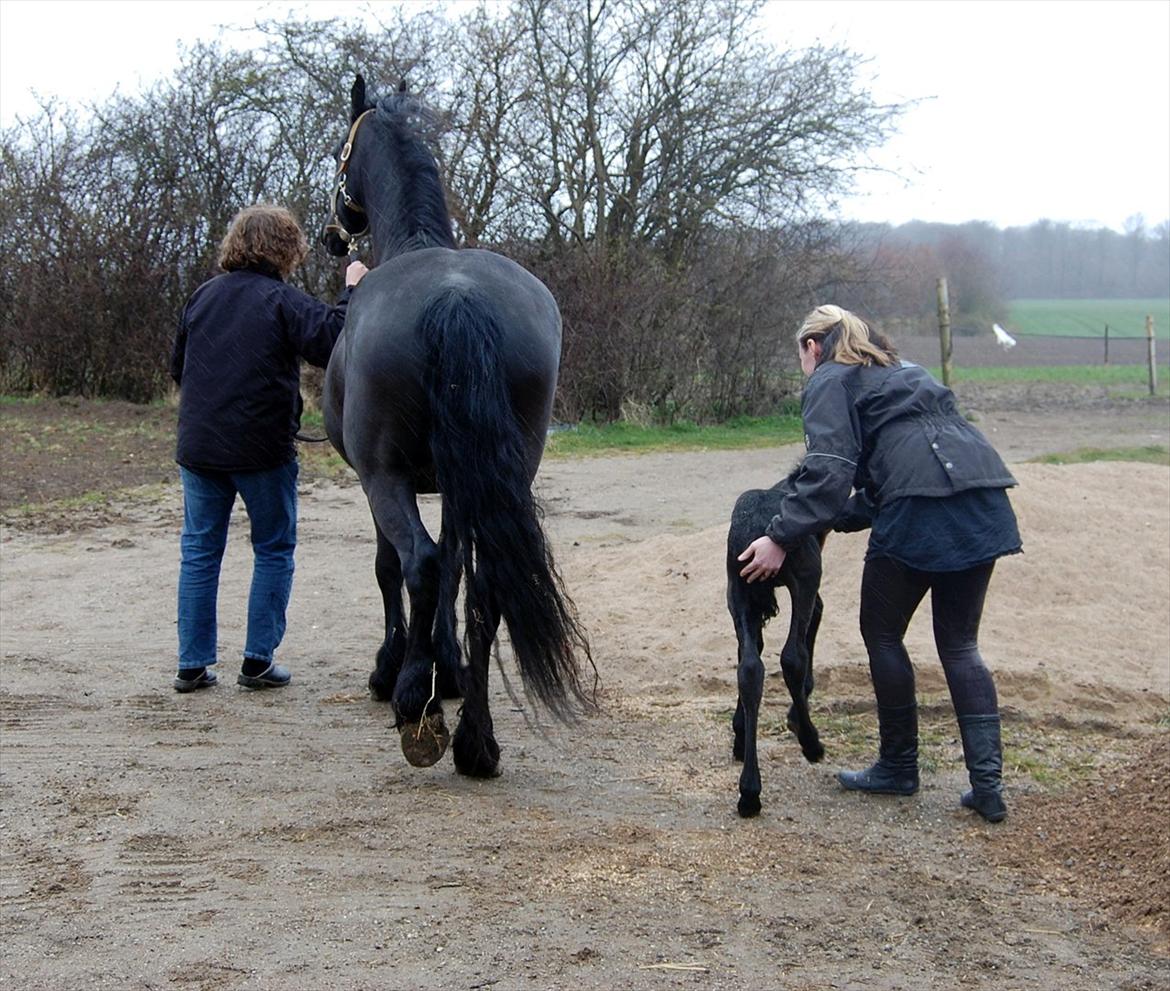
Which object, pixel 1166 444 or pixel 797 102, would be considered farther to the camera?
pixel 797 102

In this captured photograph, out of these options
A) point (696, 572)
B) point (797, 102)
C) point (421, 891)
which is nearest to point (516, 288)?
point (421, 891)

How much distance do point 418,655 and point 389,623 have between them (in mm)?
1225

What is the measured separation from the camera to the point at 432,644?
4.66 metres

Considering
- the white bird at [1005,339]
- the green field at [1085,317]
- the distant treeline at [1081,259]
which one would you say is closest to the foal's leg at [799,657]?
the white bird at [1005,339]

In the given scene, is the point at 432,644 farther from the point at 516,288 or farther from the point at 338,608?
the point at 338,608

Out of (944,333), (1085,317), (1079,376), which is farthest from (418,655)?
(1085,317)

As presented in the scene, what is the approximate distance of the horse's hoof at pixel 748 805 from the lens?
14.5ft

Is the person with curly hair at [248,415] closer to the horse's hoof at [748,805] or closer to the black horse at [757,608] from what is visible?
the black horse at [757,608]

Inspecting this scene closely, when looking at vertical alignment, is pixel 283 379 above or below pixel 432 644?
above

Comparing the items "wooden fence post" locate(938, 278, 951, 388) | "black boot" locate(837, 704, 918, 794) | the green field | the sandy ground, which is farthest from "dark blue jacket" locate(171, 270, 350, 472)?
the green field

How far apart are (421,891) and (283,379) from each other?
2.90 m

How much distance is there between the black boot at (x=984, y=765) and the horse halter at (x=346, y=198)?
3.47 meters

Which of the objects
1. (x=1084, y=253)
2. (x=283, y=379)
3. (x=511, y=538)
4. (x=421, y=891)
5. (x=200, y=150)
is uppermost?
A: (x=1084, y=253)

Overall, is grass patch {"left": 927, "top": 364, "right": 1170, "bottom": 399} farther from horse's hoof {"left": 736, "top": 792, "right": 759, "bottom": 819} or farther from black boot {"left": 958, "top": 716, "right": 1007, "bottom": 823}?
horse's hoof {"left": 736, "top": 792, "right": 759, "bottom": 819}
